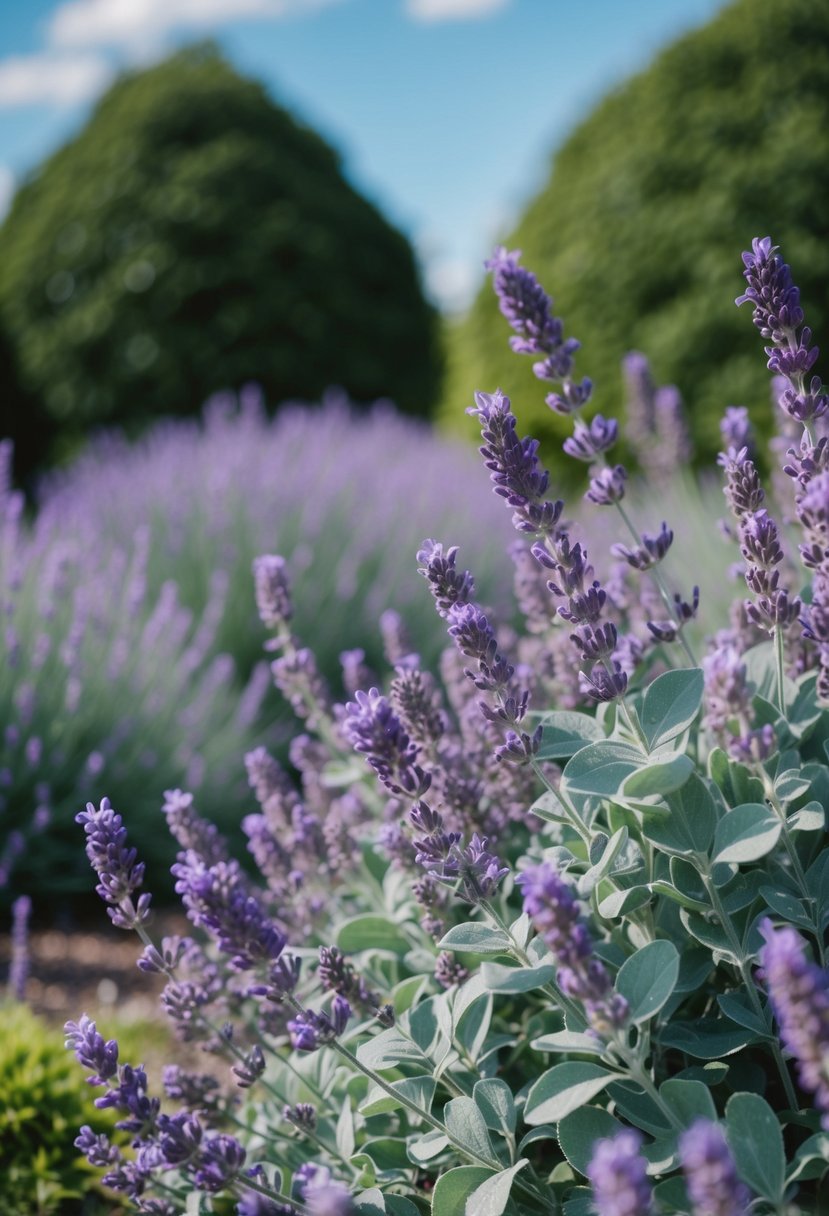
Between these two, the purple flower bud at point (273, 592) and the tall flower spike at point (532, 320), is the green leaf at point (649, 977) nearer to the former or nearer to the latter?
the tall flower spike at point (532, 320)

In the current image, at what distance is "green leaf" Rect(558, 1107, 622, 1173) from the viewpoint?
57.5 inches

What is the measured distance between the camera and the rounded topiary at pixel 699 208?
692 cm

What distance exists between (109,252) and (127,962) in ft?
26.2

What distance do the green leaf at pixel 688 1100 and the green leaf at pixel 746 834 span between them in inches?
10.8

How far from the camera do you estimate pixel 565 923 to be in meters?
1.15

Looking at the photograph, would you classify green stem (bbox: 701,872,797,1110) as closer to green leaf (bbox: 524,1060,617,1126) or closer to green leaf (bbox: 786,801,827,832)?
green leaf (bbox: 786,801,827,832)

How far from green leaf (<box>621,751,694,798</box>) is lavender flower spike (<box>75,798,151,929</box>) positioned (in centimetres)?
67

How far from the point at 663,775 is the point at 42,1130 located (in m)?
1.82

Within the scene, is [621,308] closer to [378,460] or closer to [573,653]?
[378,460]

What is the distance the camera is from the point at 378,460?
23.6 feet

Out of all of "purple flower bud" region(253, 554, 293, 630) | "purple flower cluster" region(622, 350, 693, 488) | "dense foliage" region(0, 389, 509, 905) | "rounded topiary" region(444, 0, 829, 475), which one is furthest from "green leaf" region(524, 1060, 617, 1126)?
"rounded topiary" region(444, 0, 829, 475)

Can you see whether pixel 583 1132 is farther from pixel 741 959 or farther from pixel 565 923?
pixel 565 923

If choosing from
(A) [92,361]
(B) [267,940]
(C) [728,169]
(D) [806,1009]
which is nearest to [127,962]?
(B) [267,940]

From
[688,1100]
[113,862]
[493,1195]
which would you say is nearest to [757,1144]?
[688,1100]
